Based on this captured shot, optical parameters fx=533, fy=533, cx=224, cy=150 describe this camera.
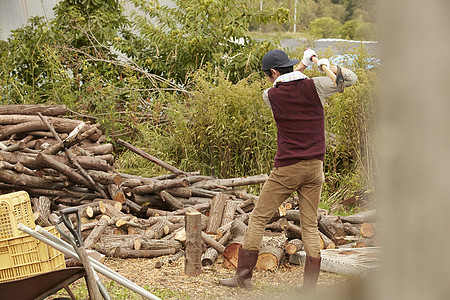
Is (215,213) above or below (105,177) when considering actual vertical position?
below

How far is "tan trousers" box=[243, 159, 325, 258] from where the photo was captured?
424 cm

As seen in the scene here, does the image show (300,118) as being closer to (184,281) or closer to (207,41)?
(184,281)

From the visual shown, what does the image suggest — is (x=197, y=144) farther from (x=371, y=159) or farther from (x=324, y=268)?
(x=371, y=159)

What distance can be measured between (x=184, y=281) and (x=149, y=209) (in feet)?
5.79

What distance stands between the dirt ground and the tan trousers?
1.19 feet

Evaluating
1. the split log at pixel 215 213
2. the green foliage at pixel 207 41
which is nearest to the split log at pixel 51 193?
the split log at pixel 215 213

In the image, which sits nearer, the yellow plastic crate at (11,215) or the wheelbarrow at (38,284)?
the wheelbarrow at (38,284)

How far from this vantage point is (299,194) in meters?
4.42

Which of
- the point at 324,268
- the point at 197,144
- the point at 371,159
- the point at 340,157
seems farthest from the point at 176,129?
the point at 371,159

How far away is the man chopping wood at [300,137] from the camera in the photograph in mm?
4164

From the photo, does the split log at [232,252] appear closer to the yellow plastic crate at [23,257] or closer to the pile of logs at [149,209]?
the pile of logs at [149,209]

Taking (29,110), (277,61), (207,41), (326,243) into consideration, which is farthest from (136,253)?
(207,41)

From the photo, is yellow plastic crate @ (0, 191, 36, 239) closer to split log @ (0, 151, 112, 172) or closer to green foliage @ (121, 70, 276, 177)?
split log @ (0, 151, 112, 172)

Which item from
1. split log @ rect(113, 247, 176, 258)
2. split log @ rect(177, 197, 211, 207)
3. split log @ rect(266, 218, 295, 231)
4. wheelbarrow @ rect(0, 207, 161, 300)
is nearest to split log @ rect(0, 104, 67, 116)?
split log @ rect(177, 197, 211, 207)
